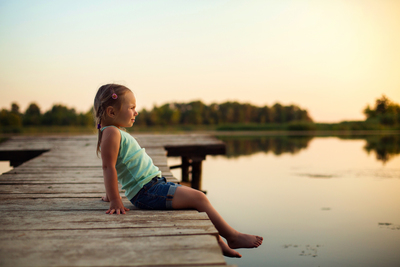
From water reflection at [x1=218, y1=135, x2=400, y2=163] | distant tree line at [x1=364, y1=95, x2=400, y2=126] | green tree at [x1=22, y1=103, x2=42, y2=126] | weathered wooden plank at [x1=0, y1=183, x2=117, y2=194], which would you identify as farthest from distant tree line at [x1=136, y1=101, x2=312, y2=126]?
weathered wooden plank at [x1=0, y1=183, x2=117, y2=194]

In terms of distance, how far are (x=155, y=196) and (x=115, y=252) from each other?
705 mm

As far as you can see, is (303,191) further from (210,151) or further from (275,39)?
(275,39)

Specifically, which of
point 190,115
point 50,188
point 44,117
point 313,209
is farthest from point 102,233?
point 190,115

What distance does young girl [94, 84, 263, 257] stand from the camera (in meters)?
2.04

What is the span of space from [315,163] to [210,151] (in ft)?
24.5

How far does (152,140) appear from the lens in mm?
7453

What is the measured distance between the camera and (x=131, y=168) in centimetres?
214

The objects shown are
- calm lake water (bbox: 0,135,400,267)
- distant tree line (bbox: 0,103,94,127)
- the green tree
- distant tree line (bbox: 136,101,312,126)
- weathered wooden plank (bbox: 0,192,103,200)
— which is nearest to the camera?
weathered wooden plank (bbox: 0,192,103,200)

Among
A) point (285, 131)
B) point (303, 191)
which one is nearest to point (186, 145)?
point (303, 191)

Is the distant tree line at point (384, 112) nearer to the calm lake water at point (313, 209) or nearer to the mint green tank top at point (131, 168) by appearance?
the calm lake water at point (313, 209)

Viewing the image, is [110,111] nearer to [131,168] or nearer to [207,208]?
[131,168]

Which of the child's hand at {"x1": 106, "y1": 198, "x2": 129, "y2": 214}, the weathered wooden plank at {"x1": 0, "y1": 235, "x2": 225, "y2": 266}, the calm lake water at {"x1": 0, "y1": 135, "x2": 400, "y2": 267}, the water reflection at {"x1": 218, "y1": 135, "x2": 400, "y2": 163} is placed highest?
the child's hand at {"x1": 106, "y1": 198, "x2": 129, "y2": 214}

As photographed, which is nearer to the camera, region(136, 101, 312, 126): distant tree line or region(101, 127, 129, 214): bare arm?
region(101, 127, 129, 214): bare arm

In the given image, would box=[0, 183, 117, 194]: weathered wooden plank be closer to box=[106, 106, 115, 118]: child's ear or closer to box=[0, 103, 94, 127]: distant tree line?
box=[106, 106, 115, 118]: child's ear
